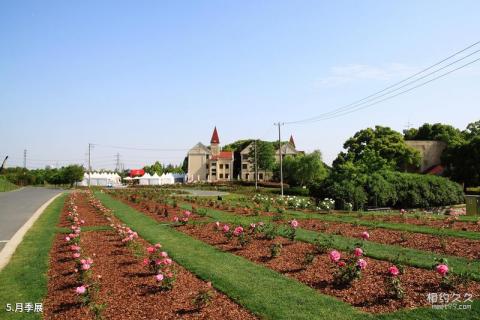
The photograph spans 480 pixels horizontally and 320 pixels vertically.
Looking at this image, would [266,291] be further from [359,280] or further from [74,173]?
[74,173]

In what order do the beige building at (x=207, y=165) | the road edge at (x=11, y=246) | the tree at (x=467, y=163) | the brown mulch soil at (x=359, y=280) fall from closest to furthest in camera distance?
the brown mulch soil at (x=359, y=280), the road edge at (x=11, y=246), the tree at (x=467, y=163), the beige building at (x=207, y=165)

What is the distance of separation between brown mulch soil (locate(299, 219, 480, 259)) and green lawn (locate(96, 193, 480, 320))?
4.46 meters

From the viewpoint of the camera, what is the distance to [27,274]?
28.9 feet

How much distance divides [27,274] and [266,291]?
5.57m

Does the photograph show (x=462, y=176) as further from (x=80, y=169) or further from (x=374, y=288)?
(x=80, y=169)

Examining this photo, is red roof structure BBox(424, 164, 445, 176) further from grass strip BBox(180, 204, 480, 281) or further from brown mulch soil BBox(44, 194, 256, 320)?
brown mulch soil BBox(44, 194, 256, 320)

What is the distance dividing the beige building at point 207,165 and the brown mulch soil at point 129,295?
79910 mm

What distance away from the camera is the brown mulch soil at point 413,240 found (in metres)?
10.2

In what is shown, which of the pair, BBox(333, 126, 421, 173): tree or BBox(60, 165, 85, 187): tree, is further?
BBox(60, 165, 85, 187): tree

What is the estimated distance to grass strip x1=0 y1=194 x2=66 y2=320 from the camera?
7.09 meters

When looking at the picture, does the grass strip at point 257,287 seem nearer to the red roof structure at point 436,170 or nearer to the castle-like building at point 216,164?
the red roof structure at point 436,170

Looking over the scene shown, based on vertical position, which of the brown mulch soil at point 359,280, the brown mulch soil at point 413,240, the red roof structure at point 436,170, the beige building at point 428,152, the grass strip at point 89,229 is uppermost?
the beige building at point 428,152

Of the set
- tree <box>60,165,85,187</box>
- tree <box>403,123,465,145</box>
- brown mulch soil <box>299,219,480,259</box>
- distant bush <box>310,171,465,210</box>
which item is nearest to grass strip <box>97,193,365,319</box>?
brown mulch soil <box>299,219,480,259</box>

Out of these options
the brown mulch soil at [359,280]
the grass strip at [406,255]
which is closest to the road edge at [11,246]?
the brown mulch soil at [359,280]
